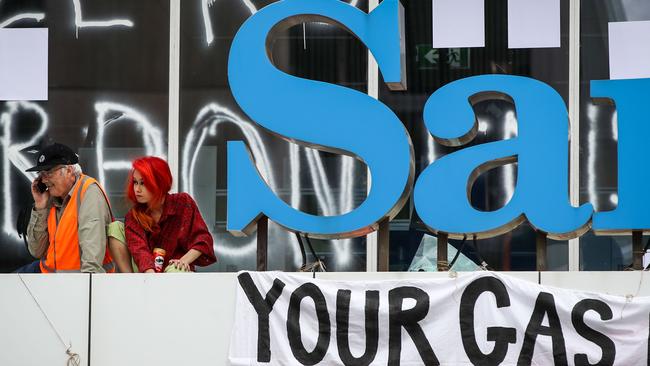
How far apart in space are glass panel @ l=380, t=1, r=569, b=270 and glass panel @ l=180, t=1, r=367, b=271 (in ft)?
1.45

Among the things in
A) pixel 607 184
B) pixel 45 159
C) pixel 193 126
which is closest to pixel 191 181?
pixel 193 126

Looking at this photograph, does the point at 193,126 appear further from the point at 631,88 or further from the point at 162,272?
the point at 631,88

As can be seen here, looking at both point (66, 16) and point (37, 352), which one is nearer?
point (37, 352)

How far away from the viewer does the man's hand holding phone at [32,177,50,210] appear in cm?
849

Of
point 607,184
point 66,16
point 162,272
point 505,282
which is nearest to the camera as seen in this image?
point 505,282

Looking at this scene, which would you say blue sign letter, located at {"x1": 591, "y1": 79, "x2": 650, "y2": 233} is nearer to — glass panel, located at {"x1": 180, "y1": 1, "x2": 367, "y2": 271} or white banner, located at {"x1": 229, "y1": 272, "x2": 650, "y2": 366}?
white banner, located at {"x1": 229, "y1": 272, "x2": 650, "y2": 366}

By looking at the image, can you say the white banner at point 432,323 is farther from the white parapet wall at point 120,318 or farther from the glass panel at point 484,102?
the glass panel at point 484,102

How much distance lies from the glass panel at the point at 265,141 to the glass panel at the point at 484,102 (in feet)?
1.45

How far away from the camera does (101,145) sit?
1066 centimetres

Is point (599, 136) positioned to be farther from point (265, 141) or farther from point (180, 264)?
point (180, 264)

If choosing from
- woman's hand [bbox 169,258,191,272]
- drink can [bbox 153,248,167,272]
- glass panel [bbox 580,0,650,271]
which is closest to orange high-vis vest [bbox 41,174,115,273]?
drink can [bbox 153,248,167,272]

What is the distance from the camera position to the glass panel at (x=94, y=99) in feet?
35.0

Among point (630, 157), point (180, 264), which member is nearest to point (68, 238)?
point (180, 264)

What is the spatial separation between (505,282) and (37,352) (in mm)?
3216
